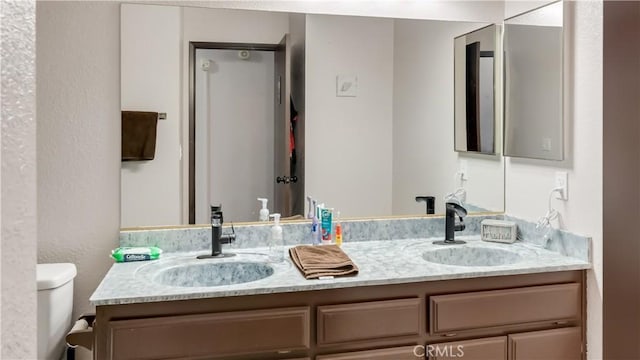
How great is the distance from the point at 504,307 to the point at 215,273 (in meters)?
1.11

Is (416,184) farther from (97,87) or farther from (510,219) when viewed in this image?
(97,87)

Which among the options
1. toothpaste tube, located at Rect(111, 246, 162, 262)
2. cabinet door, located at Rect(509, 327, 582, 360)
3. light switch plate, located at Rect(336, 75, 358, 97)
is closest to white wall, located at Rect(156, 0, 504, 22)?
light switch plate, located at Rect(336, 75, 358, 97)

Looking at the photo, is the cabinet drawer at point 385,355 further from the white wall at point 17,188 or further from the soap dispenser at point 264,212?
the white wall at point 17,188

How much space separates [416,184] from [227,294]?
119cm

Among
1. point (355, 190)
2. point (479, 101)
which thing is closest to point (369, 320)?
point (355, 190)

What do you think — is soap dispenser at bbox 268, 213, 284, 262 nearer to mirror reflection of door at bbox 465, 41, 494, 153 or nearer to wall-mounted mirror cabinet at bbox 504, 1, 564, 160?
mirror reflection of door at bbox 465, 41, 494, 153

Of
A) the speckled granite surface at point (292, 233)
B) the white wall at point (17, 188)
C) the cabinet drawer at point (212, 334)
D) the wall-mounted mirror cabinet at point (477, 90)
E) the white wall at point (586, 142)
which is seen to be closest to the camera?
the white wall at point (17, 188)

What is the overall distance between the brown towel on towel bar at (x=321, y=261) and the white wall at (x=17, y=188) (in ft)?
4.39

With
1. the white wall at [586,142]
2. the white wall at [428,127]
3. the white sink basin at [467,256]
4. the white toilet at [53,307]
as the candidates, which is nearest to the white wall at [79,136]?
the white toilet at [53,307]

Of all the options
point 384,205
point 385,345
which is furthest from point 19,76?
point 384,205

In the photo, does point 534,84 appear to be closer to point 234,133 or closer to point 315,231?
point 315,231

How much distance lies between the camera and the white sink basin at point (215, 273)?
1945mm

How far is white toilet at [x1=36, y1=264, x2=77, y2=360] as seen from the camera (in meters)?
1.80

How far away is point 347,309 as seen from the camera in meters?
1.72
